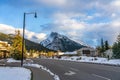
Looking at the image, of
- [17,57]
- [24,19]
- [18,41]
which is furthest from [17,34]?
[24,19]

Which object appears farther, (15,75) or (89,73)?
(89,73)

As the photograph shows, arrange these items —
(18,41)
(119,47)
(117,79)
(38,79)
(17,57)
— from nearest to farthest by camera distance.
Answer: (117,79), (38,79), (119,47), (17,57), (18,41)

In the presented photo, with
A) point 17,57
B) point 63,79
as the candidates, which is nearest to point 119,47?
point 17,57

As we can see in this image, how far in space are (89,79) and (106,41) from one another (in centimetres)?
14071

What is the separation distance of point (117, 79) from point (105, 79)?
0.78 meters

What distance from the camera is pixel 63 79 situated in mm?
21641

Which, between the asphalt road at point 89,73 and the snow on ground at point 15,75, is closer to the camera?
the asphalt road at point 89,73

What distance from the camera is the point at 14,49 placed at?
89.9 meters

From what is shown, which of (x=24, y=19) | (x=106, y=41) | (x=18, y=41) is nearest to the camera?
(x=24, y=19)

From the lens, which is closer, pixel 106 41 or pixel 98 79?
pixel 98 79

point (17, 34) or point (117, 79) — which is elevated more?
point (17, 34)

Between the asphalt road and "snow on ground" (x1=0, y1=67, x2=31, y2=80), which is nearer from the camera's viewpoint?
the asphalt road

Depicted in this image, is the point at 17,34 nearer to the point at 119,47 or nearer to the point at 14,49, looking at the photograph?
the point at 14,49

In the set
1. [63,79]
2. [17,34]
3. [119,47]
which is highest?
[17,34]
